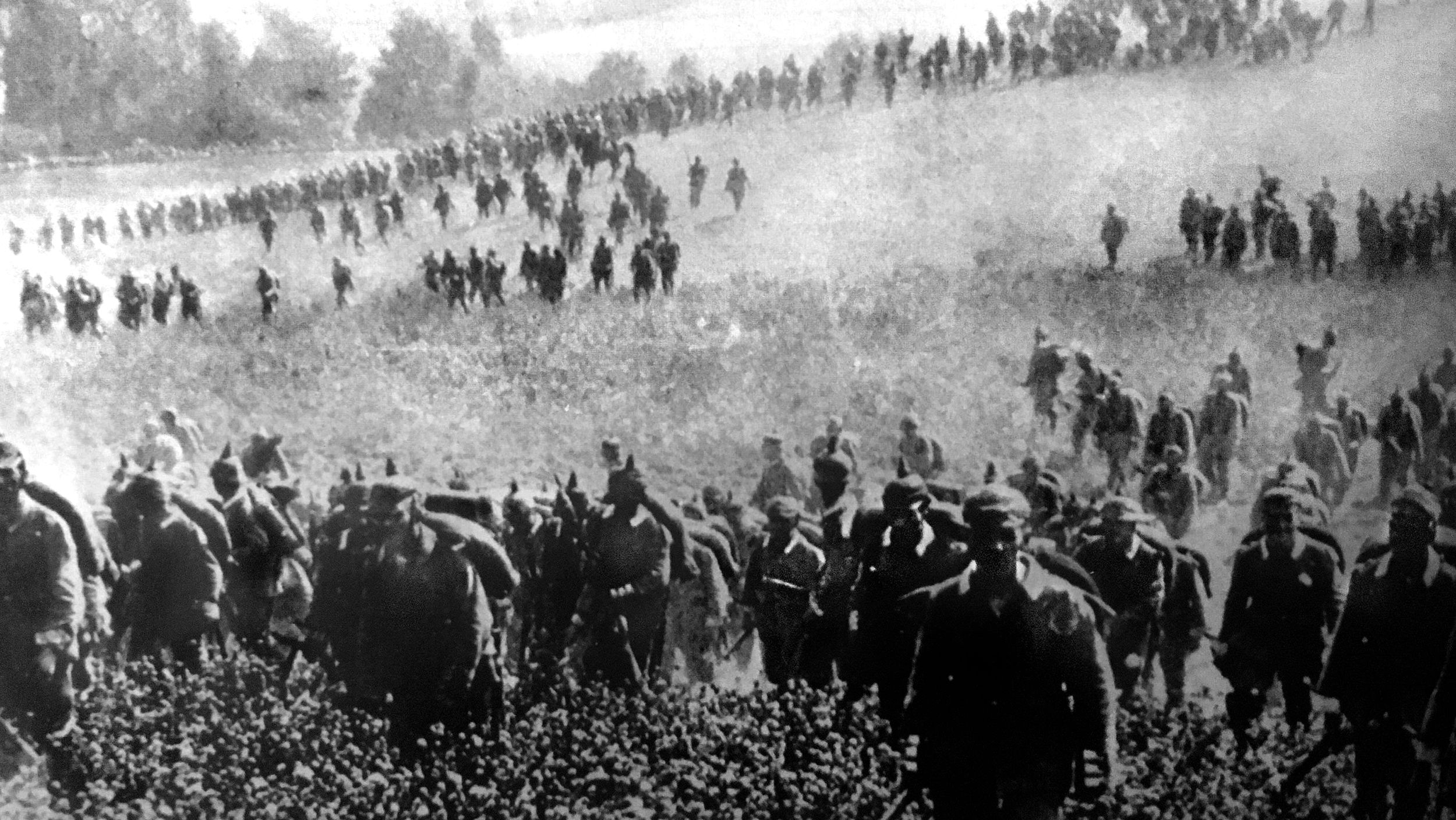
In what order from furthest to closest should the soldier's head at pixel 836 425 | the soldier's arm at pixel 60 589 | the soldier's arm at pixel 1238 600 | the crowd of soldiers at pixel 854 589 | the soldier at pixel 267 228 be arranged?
the soldier at pixel 267 228
the soldier's arm at pixel 60 589
the soldier's head at pixel 836 425
the soldier's arm at pixel 1238 600
the crowd of soldiers at pixel 854 589

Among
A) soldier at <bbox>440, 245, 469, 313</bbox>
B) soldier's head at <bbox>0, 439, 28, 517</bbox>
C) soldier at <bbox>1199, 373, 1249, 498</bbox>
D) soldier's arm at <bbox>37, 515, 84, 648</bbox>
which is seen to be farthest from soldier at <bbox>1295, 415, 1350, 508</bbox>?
soldier's head at <bbox>0, 439, 28, 517</bbox>

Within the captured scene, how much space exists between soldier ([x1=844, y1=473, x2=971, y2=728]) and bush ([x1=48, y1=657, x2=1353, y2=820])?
0.24 m

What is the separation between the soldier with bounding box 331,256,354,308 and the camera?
624cm

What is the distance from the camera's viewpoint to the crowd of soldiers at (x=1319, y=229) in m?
5.45

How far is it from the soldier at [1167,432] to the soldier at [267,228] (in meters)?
4.49

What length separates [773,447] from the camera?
5.82 meters

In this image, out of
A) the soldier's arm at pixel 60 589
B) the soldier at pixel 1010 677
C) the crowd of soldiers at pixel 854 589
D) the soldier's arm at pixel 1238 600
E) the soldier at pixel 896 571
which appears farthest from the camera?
the soldier's arm at pixel 60 589

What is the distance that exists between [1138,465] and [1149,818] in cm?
156

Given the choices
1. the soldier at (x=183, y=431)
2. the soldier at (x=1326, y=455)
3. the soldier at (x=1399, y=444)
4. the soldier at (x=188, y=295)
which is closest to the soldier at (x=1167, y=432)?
the soldier at (x=1326, y=455)

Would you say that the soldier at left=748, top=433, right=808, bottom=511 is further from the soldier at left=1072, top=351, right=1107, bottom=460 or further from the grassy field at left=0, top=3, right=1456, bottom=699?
the soldier at left=1072, top=351, right=1107, bottom=460

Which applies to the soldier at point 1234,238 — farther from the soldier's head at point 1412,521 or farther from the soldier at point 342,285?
the soldier at point 342,285

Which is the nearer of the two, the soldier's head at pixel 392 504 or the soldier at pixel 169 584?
the soldier's head at pixel 392 504

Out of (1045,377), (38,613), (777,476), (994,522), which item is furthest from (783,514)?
(38,613)

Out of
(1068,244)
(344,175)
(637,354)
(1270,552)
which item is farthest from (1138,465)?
(344,175)
